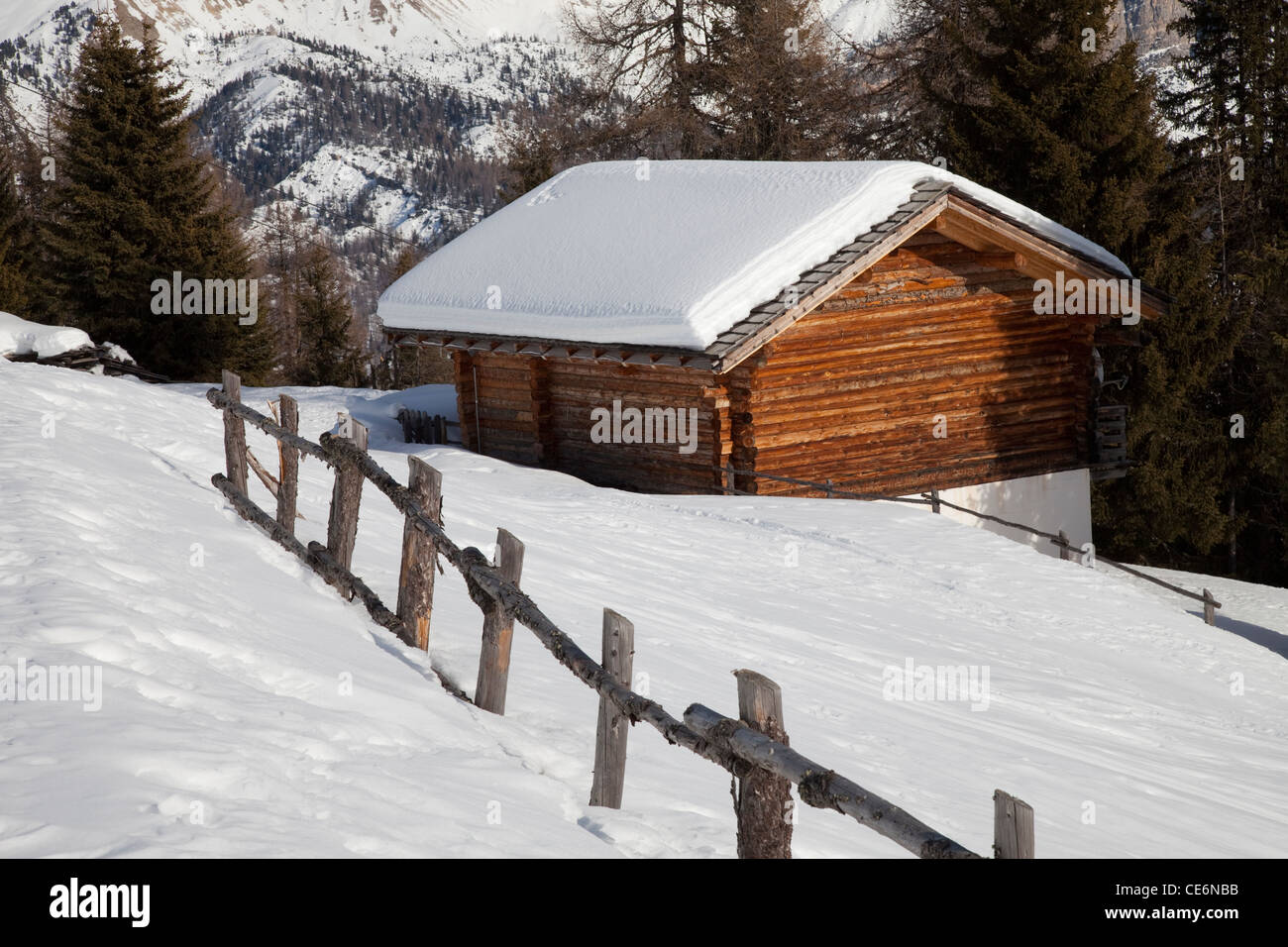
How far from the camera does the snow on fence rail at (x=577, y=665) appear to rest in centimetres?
347

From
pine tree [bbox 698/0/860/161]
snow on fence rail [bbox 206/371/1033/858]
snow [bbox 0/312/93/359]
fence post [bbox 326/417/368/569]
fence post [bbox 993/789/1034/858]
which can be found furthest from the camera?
pine tree [bbox 698/0/860/161]

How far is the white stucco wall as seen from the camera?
17.3m

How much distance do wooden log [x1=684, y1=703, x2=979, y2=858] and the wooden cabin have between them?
10056 millimetres

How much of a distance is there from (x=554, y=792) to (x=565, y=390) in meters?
13.1

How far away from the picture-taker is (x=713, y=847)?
14.5ft

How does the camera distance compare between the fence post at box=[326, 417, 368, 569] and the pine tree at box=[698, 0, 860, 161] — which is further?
the pine tree at box=[698, 0, 860, 161]

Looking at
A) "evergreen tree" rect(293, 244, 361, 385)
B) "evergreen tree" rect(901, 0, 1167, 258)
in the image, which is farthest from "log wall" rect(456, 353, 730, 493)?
"evergreen tree" rect(293, 244, 361, 385)

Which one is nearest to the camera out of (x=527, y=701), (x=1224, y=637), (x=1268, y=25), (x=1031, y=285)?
(x=527, y=701)

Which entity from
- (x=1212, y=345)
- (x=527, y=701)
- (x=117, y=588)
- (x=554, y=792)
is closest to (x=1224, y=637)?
(x=527, y=701)

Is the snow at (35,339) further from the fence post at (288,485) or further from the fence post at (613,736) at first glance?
the fence post at (613,736)

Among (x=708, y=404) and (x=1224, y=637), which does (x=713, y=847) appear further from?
(x=708, y=404)

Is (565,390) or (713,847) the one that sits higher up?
(565,390)

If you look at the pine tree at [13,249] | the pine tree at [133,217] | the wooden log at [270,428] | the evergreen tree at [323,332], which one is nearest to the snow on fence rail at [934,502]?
the wooden log at [270,428]

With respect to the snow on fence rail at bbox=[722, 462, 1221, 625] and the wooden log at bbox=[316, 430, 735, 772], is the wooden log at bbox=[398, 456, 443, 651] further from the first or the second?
the snow on fence rail at bbox=[722, 462, 1221, 625]
